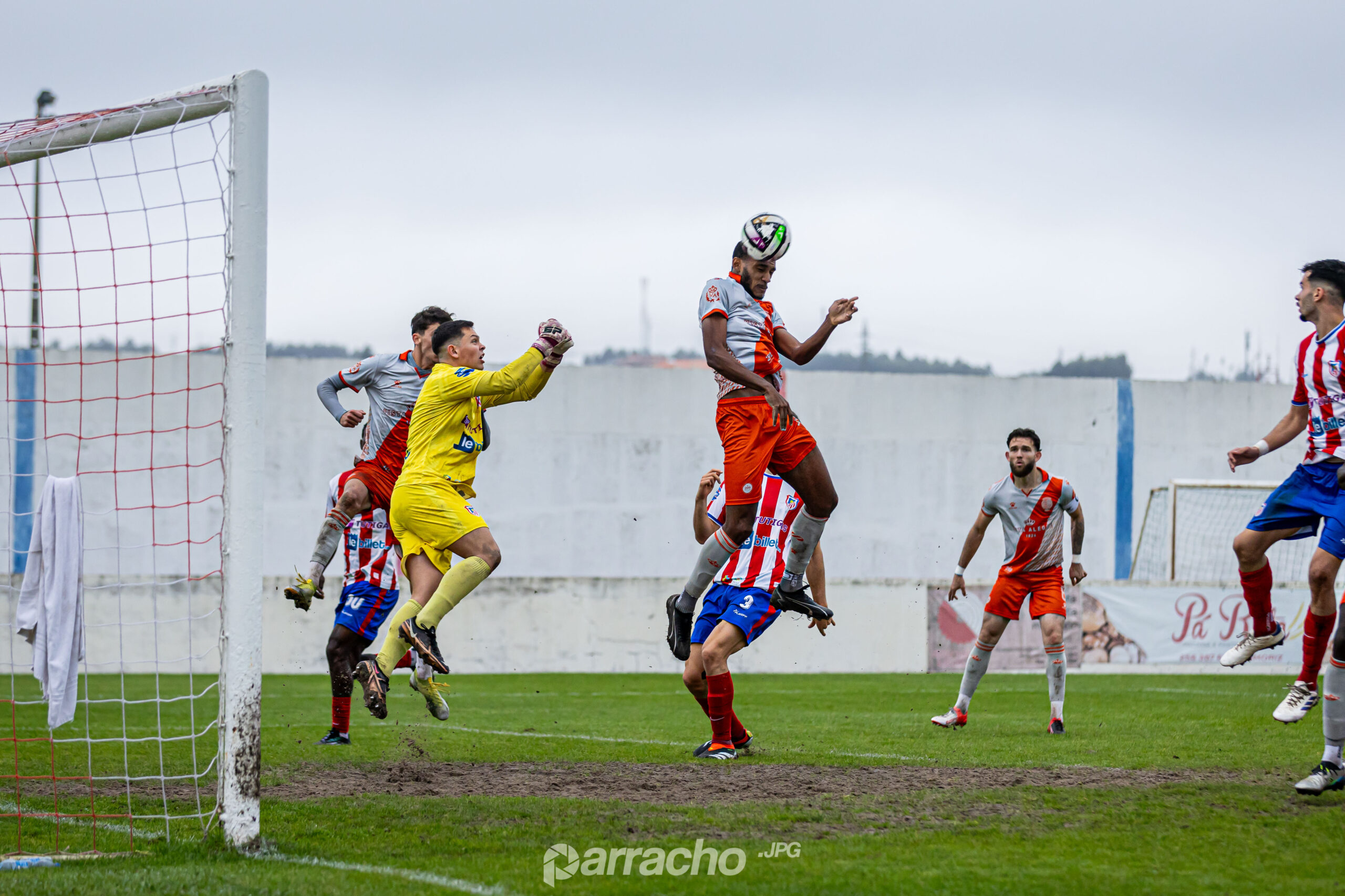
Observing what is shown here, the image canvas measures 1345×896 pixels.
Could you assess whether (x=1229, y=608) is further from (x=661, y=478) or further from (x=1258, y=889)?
(x=1258, y=889)

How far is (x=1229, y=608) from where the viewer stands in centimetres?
1897

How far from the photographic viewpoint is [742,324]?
749 centimetres

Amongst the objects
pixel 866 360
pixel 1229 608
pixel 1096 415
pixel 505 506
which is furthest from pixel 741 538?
pixel 866 360

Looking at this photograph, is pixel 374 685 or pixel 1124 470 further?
pixel 1124 470

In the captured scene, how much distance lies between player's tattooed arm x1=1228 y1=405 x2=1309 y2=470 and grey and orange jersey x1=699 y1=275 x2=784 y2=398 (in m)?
2.66

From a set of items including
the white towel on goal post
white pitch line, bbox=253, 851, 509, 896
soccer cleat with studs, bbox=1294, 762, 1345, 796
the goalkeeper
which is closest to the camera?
white pitch line, bbox=253, 851, 509, 896

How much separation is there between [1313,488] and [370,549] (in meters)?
6.29

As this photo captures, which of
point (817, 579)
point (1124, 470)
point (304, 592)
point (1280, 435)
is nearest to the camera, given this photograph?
point (1280, 435)

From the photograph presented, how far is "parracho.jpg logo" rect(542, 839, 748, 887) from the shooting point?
15.1 ft

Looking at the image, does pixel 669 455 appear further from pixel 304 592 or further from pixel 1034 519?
pixel 304 592

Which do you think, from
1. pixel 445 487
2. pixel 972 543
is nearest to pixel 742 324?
pixel 445 487

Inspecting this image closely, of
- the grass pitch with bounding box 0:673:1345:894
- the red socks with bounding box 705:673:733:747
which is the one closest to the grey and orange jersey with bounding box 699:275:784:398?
the red socks with bounding box 705:673:733:747

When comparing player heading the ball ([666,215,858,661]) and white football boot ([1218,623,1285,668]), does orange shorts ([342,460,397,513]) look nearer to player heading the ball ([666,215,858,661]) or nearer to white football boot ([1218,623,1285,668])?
player heading the ball ([666,215,858,661])

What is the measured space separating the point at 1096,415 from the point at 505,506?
1432cm
